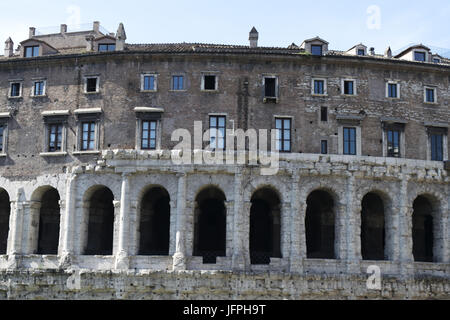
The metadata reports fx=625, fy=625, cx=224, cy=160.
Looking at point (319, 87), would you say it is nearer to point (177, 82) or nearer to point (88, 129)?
point (177, 82)

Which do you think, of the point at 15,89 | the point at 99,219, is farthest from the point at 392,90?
the point at 15,89

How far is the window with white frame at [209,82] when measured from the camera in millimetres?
32281

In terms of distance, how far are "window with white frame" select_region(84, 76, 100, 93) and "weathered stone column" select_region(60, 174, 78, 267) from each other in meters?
4.70

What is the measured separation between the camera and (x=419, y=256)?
112 ft

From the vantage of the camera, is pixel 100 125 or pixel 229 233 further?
pixel 100 125

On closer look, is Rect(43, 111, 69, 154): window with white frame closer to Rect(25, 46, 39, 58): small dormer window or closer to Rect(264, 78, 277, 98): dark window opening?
Rect(25, 46, 39, 58): small dormer window

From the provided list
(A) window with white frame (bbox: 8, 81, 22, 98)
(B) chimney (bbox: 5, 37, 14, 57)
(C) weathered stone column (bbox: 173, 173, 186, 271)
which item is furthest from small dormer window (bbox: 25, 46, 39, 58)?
(C) weathered stone column (bbox: 173, 173, 186, 271)

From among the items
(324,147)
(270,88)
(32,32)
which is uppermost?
(32,32)

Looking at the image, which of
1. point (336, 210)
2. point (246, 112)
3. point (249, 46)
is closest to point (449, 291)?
point (336, 210)

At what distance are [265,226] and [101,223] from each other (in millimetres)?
8737

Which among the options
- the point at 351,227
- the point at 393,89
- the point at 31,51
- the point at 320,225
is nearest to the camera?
the point at 351,227

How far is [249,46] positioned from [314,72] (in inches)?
182

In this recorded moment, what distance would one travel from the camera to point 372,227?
111ft

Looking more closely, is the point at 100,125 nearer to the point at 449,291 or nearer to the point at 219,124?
the point at 219,124
